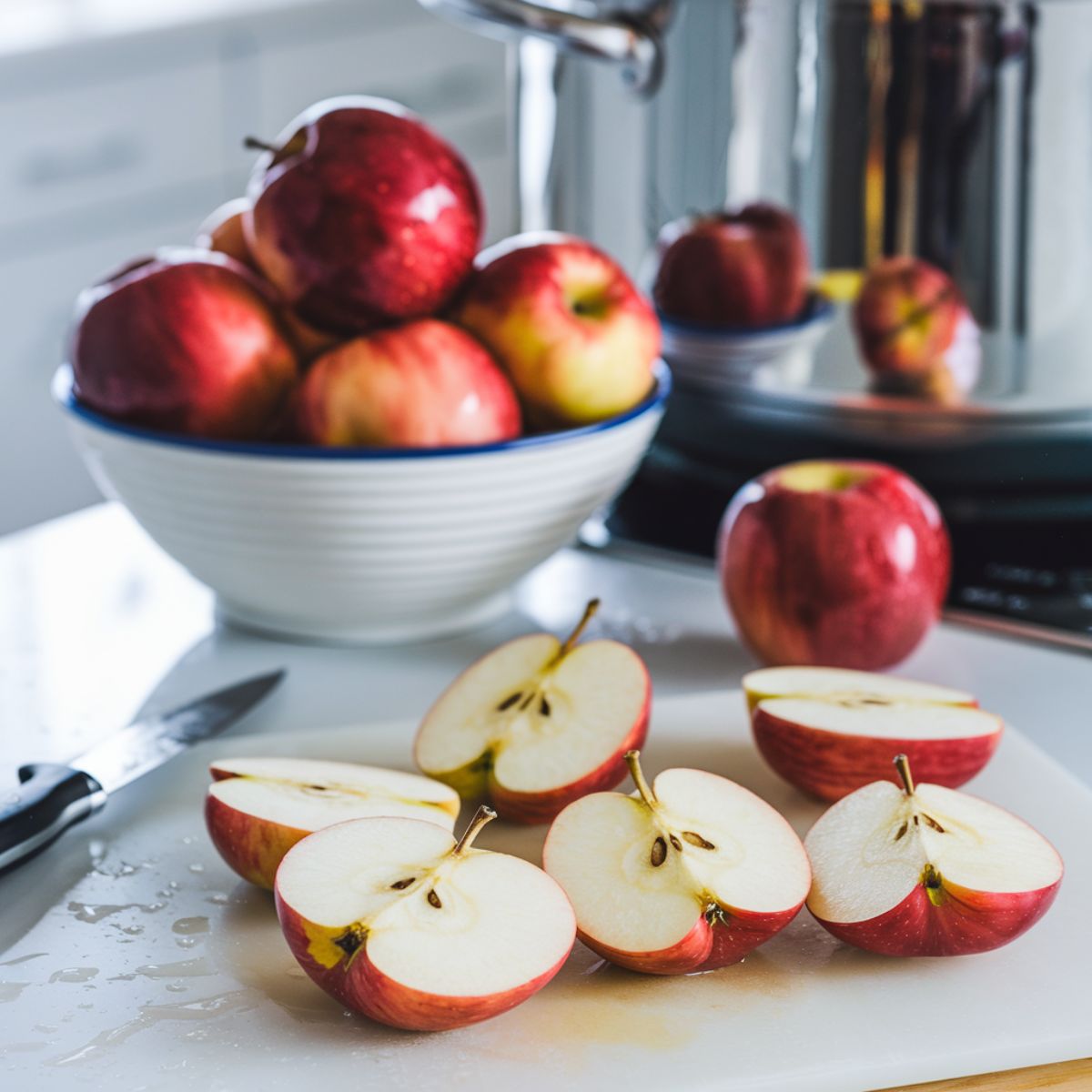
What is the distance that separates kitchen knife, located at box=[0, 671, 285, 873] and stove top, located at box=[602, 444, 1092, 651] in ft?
0.90

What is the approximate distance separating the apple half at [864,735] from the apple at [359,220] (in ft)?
0.82

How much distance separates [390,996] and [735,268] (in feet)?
1.59

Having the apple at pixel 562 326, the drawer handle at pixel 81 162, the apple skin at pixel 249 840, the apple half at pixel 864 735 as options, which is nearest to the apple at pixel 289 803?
the apple skin at pixel 249 840

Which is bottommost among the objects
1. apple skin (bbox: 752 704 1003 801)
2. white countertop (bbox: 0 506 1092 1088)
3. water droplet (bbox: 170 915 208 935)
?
water droplet (bbox: 170 915 208 935)

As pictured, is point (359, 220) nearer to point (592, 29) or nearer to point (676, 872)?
point (592, 29)

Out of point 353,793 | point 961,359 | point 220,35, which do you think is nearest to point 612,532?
point 961,359

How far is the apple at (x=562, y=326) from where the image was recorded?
0.74 meters

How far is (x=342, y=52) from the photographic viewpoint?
2.48 meters

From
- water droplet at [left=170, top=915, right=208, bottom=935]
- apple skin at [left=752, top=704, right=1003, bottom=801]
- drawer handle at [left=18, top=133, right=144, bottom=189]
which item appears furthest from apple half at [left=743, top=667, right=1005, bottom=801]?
drawer handle at [left=18, top=133, right=144, bottom=189]

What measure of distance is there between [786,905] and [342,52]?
7.27 feet

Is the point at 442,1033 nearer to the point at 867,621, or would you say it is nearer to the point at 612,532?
the point at 867,621

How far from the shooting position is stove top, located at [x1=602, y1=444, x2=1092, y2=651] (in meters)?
0.78

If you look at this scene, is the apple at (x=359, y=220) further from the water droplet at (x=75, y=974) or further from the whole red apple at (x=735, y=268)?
the water droplet at (x=75, y=974)

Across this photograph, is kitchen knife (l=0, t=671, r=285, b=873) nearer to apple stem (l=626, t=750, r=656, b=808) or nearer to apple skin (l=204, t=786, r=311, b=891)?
apple skin (l=204, t=786, r=311, b=891)
